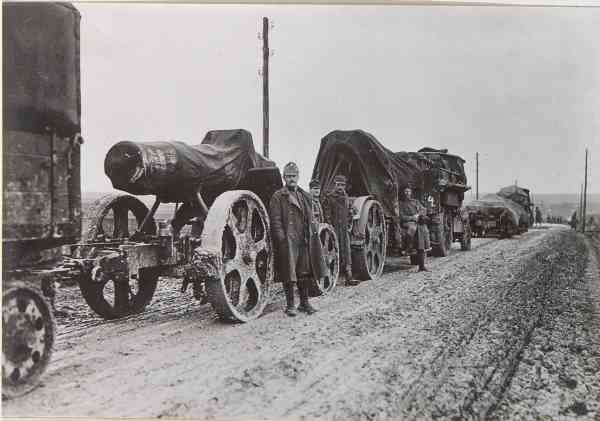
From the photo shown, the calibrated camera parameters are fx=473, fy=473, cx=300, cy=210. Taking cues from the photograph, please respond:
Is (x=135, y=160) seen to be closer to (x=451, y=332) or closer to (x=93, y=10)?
(x=93, y=10)

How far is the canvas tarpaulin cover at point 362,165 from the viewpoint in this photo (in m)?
9.51

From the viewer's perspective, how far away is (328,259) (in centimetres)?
747

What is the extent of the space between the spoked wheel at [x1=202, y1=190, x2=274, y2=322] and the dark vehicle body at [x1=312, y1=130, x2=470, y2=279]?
2.75 m

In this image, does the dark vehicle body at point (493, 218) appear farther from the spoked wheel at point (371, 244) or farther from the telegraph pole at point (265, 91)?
the spoked wheel at point (371, 244)

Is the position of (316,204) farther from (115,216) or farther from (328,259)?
(115,216)

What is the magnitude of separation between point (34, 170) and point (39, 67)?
0.74m

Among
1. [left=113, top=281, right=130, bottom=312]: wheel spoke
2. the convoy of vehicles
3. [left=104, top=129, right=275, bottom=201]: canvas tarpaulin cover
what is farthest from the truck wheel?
[left=113, top=281, right=130, bottom=312]: wheel spoke

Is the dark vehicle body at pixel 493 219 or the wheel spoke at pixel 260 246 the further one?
the dark vehicle body at pixel 493 219

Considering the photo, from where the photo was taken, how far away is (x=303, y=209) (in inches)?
234

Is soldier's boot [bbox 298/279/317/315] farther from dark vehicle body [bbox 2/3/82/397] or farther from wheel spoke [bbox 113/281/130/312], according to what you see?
dark vehicle body [bbox 2/3/82/397]

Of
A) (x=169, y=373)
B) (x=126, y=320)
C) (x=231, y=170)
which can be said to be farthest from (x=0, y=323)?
(x=231, y=170)

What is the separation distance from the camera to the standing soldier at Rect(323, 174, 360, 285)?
7.96m

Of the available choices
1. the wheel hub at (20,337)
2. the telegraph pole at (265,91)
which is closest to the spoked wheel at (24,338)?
the wheel hub at (20,337)

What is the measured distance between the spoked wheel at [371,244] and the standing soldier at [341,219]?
0.25 m
